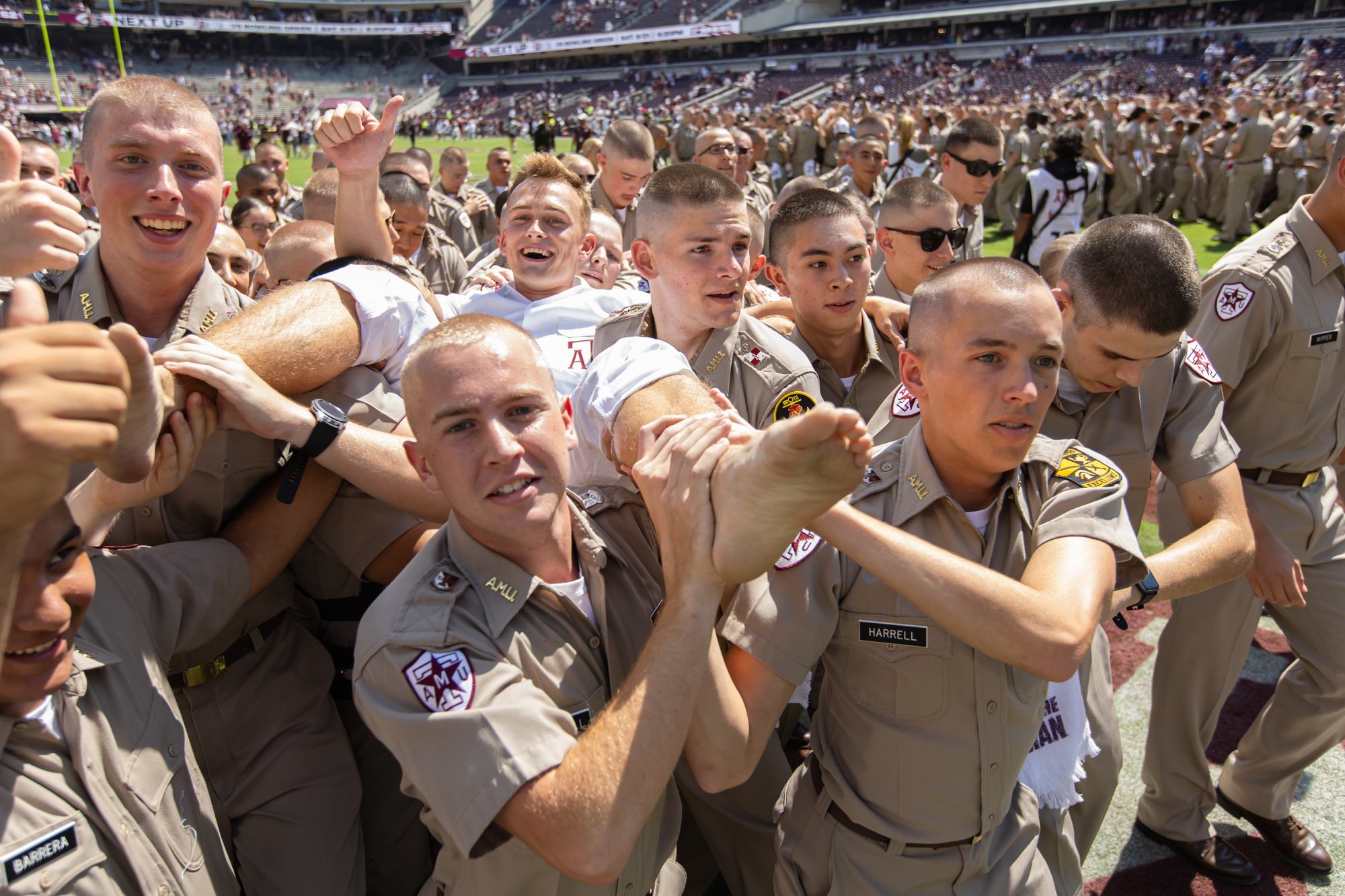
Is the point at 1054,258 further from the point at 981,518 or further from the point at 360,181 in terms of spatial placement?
the point at 360,181

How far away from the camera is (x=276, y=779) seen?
252 centimetres

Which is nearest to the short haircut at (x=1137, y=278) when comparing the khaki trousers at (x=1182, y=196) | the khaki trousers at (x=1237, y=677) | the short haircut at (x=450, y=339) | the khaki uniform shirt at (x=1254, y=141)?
the khaki trousers at (x=1237, y=677)

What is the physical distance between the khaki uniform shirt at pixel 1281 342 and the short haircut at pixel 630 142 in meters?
4.66

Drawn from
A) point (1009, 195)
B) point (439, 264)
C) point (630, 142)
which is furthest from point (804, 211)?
point (1009, 195)

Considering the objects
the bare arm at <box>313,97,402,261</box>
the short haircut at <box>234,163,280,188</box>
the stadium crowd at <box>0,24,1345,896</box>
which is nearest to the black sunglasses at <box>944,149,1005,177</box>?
the stadium crowd at <box>0,24,1345,896</box>

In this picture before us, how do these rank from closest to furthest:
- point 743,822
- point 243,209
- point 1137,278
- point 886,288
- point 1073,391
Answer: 1. point 1137,278
2. point 1073,391
3. point 743,822
4. point 886,288
5. point 243,209

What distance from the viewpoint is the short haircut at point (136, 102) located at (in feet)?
8.34

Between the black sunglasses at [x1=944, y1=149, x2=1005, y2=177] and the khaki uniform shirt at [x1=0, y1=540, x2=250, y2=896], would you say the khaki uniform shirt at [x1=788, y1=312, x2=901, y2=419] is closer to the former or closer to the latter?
the khaki uniform shirt at [x1=0, y1=540, x2=250, y2=896]

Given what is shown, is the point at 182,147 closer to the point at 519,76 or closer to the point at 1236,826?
the point at 1236,826

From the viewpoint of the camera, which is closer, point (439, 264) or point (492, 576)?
point (492, 576)

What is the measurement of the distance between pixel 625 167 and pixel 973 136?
2766mm

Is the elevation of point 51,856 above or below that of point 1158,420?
below

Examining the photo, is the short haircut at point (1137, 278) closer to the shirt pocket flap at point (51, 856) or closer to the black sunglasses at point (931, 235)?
the black sunglasses at point (931, 235)

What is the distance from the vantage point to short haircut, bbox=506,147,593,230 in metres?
4.29
